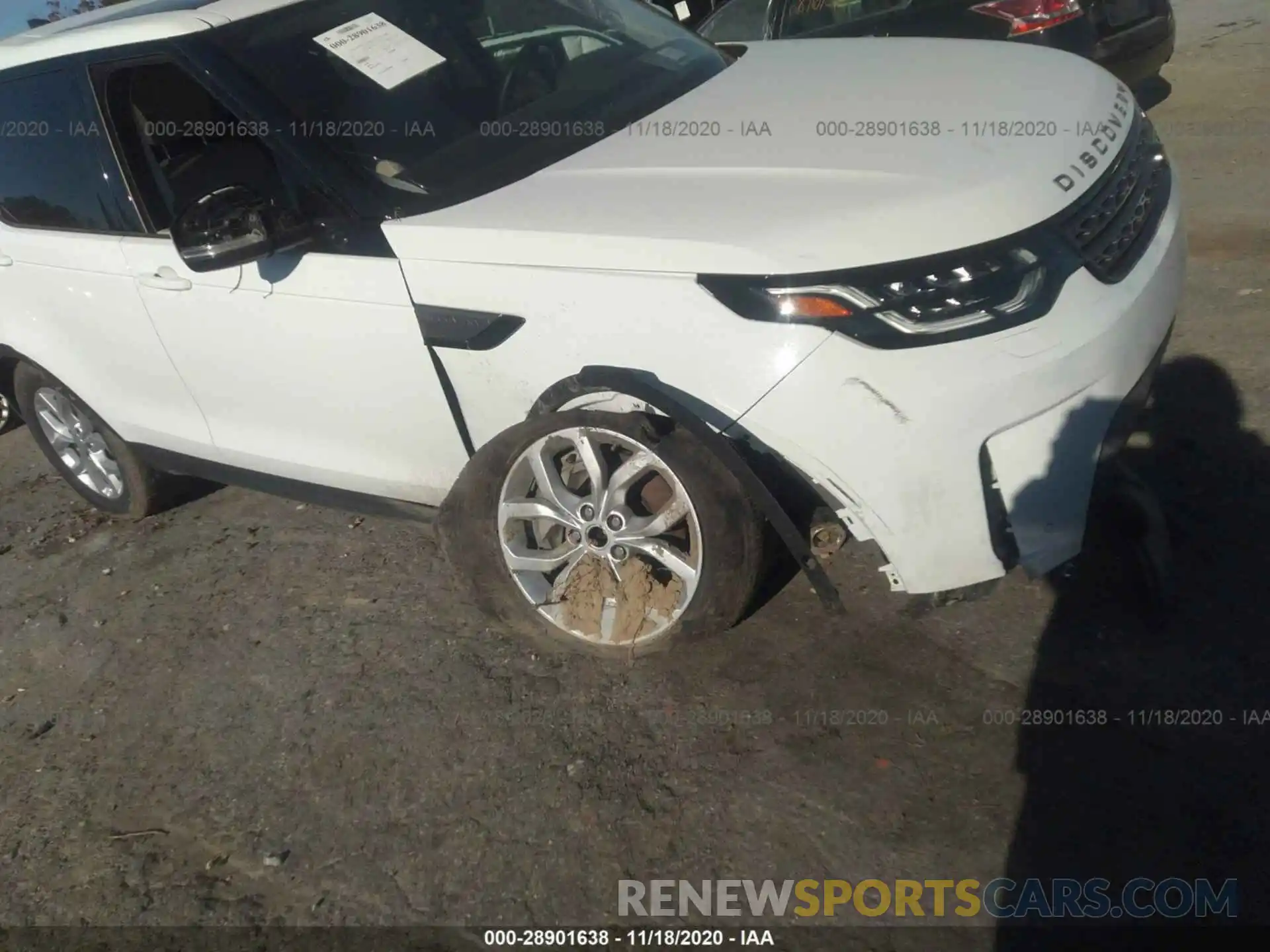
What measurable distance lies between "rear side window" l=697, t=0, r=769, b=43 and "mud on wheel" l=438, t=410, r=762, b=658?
470cm

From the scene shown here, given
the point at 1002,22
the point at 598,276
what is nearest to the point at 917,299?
the point at 598,276

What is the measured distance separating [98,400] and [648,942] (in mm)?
2912

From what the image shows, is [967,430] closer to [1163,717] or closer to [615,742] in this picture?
[1163,717]

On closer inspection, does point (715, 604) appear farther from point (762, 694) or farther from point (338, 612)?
point (338, 612)

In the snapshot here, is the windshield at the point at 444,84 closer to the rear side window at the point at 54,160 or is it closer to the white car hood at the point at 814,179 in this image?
the white car hood at the point at 814,179

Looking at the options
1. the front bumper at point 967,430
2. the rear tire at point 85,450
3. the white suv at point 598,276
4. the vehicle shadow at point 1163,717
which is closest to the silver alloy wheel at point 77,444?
the rear tire at point 85,450

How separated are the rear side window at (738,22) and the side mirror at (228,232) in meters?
Answer: 4.53

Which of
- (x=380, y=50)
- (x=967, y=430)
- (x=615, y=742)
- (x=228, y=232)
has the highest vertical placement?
(x=380, y=50)

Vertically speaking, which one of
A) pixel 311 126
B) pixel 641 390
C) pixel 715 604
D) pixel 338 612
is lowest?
pixel 338 612

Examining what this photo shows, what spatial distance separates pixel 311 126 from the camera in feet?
10.4

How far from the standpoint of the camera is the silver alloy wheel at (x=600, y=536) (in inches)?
116

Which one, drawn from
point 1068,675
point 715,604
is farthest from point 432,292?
point 1068,675

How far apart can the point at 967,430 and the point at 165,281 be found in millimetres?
2477

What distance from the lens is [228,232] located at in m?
3.02
